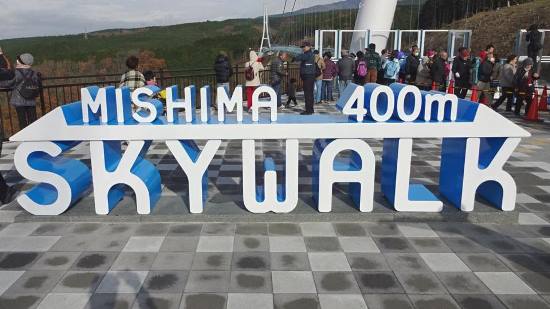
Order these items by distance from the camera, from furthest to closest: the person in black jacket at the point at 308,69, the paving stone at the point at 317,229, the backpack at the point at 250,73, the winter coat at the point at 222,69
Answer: the winter coat at the point at 222,69, the backpack at the point at 250,73, the person in black jacket at the point at 308,69, the paving stone at the point at 317,229

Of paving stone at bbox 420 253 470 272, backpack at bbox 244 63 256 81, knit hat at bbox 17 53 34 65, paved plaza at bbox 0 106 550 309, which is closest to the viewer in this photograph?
paved plaza at bbox 0 106 550 309

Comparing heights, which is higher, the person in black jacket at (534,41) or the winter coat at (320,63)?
the person in black jacket at (534,41)

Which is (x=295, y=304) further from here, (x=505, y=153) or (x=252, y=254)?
(x=505, y=153)

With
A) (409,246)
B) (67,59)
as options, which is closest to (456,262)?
(409,246)

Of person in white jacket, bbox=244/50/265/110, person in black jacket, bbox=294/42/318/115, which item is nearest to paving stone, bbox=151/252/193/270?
person in white jacket, bbox=244/50/265/110

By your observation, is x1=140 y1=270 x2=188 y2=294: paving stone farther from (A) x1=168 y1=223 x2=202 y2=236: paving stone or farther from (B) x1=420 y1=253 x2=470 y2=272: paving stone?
(B) x1=420 y1=253 x2=470 y2=272: paving stone

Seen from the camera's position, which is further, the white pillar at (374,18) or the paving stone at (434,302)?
the white pillar at (374,18)

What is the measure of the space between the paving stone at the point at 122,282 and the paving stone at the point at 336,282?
57.1 inches

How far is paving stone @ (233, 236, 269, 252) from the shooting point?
175 inches

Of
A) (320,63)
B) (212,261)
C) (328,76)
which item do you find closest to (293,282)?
(212,261)

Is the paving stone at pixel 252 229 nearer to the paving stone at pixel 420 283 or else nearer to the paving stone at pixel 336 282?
the paving stone at pixel 336 282

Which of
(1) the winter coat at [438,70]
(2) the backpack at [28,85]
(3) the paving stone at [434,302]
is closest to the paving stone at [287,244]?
(3) the paving stone at [434,302]

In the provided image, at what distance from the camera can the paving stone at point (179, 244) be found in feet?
14.6

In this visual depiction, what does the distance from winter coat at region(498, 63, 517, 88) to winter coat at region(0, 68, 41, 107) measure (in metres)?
11.3
